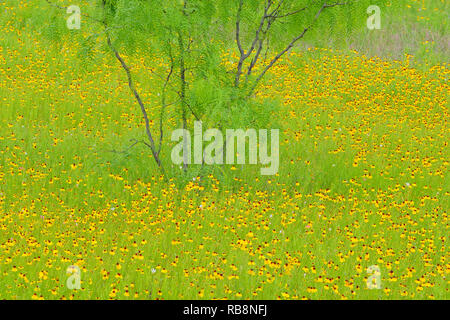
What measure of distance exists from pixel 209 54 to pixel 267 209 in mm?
2199

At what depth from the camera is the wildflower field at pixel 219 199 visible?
16.9ft

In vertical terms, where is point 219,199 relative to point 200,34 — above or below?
below

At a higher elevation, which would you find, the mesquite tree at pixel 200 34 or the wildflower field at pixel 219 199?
the mesquite tree at pixel 200 34

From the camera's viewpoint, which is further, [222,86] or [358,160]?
[358,160]

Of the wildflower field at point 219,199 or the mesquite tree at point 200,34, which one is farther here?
the mesquite tree at point 200,34

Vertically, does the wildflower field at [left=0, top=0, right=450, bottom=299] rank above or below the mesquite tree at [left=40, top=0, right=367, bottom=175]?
below

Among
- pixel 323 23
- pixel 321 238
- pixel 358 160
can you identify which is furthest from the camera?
pixel 358 160

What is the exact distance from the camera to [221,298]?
16.2 feet

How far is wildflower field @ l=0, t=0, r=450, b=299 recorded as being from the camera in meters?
5.16

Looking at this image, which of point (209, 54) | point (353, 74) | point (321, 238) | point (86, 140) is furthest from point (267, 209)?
point (353, 74)

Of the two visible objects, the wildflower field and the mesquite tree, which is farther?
the mesquite tree

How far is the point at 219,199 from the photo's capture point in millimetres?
7117

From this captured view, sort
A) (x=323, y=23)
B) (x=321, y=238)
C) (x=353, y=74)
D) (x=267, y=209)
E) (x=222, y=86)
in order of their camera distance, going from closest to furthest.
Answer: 1. (x=321, y=238)
2. (x=267, y=209)
3. (x=222, y=86)
4. (x=323, y=23)
5. (x=353, y=74)

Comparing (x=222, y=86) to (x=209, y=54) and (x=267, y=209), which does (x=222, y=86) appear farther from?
(x=267, y=209)
